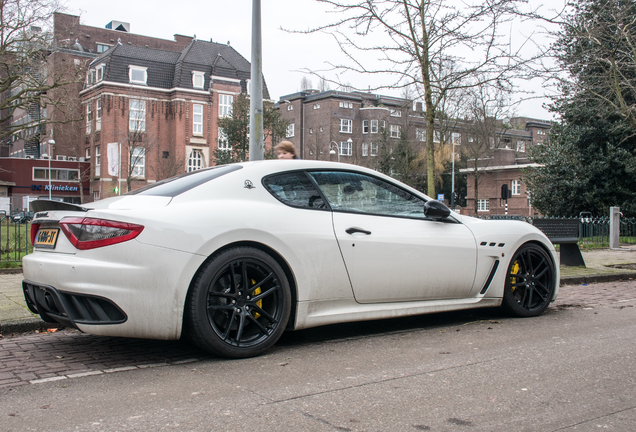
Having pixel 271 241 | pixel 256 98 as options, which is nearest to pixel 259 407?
pixel 271 241

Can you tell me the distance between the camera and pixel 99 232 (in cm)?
369

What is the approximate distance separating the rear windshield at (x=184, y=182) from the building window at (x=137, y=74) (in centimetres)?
4950

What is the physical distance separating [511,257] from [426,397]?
2711 millimetres

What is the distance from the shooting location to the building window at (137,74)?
50188 mm

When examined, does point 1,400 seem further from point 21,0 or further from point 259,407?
point 21,0

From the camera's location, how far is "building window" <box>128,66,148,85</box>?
165ft

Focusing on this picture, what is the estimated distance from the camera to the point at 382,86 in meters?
11.0

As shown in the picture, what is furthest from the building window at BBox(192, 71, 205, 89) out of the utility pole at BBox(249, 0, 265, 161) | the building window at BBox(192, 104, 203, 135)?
the utility pole at BBox(249, 0, 265, 161)

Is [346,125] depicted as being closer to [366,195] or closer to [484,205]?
[484,205]

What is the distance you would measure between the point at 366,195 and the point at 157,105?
165 feet

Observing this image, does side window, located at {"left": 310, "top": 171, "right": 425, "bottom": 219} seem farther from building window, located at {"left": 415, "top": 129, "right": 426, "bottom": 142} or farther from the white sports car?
building window, located at {"left": 415, "top": 129, "right": 426, "bottom": 142}

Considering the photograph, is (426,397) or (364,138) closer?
(426,397)

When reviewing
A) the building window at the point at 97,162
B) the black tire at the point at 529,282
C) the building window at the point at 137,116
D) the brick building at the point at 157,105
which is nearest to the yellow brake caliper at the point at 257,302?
the black tire at the point at 529,282

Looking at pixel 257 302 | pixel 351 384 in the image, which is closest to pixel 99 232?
pixel 257 302
